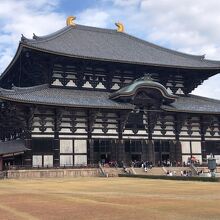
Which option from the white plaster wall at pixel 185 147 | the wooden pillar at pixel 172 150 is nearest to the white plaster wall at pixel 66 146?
the wooden pillar at pixel 172 150

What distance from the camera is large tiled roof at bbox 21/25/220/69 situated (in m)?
51.4

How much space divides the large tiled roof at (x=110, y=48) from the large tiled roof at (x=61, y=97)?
4.76 m

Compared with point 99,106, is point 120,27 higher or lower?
higher

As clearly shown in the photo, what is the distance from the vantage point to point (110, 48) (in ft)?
188

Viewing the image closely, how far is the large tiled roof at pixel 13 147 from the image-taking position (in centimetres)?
4438

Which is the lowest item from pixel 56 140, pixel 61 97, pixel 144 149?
pixel 144 149

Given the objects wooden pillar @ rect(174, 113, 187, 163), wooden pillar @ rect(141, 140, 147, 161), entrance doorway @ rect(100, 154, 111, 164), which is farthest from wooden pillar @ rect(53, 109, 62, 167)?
wooden pillar @ rect(174, 113, 187, 163)

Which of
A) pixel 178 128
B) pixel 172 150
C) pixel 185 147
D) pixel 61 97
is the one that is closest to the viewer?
pixel 61 97

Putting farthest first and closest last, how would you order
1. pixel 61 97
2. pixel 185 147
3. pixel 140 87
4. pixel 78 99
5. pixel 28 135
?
pixel 185 147 → pixel 140 87 → pixel 78 99 → pixel 61 97 → pixel 28 135

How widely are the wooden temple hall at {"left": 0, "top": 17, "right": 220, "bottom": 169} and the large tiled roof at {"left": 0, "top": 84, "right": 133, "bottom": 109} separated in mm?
127

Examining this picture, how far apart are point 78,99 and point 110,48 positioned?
40.4 feet

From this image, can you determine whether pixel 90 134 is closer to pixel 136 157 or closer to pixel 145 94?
pixel 136 157

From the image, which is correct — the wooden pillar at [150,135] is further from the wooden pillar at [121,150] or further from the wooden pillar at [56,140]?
the wooden pillar at [56,140]

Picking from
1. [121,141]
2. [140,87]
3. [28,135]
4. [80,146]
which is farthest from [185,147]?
[28,135]
